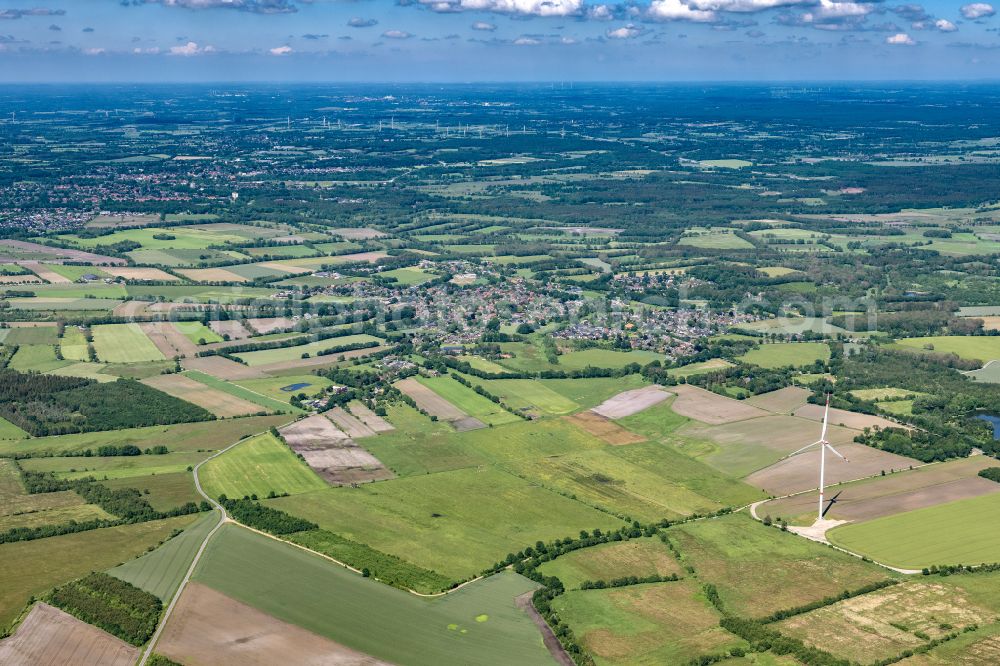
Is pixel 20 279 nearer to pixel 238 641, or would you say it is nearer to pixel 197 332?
pixel 197 332

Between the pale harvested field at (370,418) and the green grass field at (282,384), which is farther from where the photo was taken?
the green grass field at (282,384)

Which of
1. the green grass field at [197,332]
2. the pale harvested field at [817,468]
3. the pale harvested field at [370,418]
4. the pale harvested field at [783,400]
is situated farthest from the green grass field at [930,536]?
the green grass field at [197,332]

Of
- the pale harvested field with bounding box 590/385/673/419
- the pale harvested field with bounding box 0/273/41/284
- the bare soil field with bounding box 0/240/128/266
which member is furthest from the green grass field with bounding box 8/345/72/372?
the pale harvested field with bounding box 590/385/673/419

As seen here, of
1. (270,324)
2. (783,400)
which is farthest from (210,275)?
(783,400)

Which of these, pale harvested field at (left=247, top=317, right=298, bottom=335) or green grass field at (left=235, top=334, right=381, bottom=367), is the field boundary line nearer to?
green grass field at (left=235, top=334, right=381, bottom=367)

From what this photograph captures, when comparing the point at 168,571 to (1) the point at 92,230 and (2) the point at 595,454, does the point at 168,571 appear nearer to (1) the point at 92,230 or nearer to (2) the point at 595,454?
(2) the point at 595,454

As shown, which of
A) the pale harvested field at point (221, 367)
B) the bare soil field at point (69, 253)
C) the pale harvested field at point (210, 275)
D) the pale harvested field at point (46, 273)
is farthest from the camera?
the bare soil field at point (69, 253)

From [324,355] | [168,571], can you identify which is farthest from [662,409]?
[168,571]

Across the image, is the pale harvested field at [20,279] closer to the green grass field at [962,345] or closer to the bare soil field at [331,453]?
the bare soil field at [331,453]
